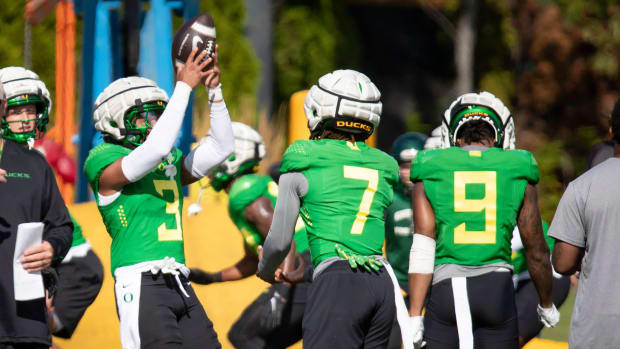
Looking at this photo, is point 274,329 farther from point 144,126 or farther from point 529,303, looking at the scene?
point 144,126

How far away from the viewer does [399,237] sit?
6.51m

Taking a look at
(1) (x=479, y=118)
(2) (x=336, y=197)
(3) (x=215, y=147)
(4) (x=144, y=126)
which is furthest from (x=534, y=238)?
(4) (x=144, y=126)

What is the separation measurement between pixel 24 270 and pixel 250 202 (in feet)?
6.38

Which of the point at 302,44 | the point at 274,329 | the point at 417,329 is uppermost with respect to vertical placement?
the point at 302,44

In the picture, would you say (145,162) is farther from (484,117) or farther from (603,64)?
(603,64)

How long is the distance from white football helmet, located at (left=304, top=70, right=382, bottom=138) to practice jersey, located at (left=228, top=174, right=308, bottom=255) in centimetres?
144

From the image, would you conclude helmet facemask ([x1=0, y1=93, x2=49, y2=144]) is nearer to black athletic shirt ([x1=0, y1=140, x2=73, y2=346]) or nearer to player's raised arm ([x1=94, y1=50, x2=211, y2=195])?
black athletic shirt ([x1=0, y1=140, x2=73, y2=346])

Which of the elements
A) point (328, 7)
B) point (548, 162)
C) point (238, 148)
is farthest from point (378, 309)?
point (328, 7)

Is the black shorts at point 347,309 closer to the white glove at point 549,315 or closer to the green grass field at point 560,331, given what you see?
the white glove at point 549,315

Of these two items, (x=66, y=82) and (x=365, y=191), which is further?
(x=66, y=82)

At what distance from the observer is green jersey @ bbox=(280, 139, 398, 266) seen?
14.0 ft

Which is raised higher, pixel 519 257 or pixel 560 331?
pixel 519 257

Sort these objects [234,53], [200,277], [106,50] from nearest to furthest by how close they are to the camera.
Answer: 1. [200,277]
2. [106,50]
3. [234,53]

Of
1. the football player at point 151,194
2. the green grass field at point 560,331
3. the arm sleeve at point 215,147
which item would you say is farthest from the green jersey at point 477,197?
the green grass field at point 560,331
